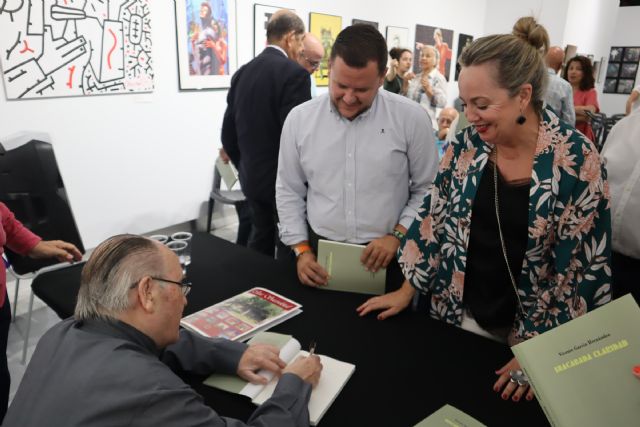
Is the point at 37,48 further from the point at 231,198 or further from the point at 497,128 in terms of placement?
the point at 497,128

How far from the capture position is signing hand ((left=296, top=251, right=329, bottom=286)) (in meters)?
1.48

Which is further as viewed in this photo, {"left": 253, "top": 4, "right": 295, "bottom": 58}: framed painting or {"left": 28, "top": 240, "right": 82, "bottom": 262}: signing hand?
{"left": 253, "top": 4, "right": 295, "bottom": 58}: framed painting

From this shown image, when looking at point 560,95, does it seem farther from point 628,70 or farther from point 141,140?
point 628,70

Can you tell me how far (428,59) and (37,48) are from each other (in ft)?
10.3

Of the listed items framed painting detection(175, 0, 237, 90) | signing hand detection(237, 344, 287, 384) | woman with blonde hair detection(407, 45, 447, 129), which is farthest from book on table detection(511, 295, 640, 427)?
woman with blonde hair detection(407, 45, 447, 129)

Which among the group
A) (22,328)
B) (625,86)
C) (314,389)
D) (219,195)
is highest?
(625,86)

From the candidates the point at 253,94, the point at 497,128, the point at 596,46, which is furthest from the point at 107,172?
the point at 596,46

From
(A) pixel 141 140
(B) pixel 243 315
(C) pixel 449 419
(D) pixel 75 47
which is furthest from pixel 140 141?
(C) pixel 449 419

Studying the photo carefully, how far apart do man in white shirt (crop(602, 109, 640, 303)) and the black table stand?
1.98 ft

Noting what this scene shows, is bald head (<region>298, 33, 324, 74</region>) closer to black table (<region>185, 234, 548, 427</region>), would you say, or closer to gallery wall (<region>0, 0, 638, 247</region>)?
gallery wall (<region>0, 0, 638, 247</region>)

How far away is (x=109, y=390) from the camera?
76cm

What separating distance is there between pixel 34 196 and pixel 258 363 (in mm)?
1884

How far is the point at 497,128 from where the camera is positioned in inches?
44.1

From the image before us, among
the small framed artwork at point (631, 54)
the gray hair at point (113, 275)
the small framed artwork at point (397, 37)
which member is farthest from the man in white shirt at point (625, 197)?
the small framed artwork at point (631, 54)
